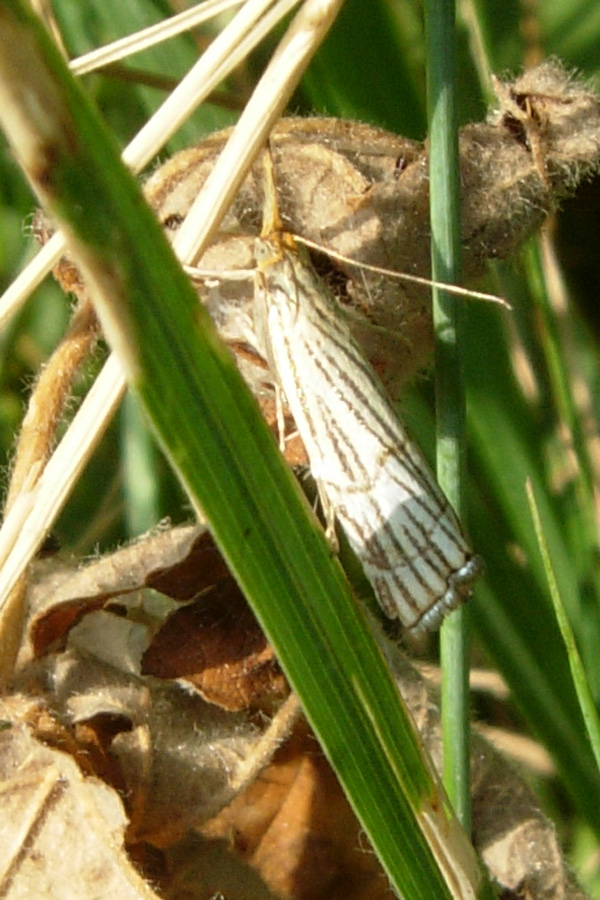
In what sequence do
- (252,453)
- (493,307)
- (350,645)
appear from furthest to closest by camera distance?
(493,307), (350,645), (252,453)

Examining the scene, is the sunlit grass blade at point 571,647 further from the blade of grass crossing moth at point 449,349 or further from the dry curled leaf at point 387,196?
the dry curled leaf at point 387,196

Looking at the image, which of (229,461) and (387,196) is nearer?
(229,461)

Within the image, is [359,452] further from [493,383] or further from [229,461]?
[493,383]

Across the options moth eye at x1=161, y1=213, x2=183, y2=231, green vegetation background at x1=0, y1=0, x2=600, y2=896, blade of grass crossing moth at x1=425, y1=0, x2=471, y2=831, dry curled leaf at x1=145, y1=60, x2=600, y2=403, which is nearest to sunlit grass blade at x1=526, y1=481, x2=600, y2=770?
blade of grass crossing moth at x1=425, y1=0, x2=471, y2=831

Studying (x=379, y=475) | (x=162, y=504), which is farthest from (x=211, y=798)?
(x=162, y=504)

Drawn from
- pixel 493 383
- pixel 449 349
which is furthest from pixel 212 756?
pixel 493 383

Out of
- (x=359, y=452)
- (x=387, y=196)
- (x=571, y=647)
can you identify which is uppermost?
(x=387, y=196)

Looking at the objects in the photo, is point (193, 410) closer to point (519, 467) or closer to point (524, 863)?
point (524, 863)
